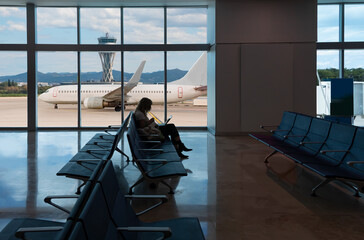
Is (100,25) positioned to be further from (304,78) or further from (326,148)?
(326,148)

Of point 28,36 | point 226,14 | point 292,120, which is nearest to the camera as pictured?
point 292,120

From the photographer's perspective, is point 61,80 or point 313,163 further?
point 61,80

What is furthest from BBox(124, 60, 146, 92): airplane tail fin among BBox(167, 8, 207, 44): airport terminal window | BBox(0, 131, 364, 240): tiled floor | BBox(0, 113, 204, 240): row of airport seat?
BBox(0, 113, 204, 240): row of airport seat

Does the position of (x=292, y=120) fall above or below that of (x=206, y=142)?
above

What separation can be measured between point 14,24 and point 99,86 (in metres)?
3.02

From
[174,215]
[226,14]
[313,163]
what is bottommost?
[174,215]

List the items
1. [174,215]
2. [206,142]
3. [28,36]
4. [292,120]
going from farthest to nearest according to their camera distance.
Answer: [28,36] < [206,142] < [292,120] < [174,215]

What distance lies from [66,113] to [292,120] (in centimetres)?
753

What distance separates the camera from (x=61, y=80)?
12023 mm

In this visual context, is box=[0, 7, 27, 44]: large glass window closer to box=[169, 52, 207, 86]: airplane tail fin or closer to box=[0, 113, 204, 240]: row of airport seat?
box=[169, 52, 207, 86]: airplane tail fin

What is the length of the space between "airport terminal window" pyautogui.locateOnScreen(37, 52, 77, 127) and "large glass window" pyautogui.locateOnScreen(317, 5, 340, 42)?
24.0ft

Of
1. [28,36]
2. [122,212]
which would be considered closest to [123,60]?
[28,36]

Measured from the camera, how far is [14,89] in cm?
1203

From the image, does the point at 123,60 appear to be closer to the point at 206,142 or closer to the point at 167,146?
the point at 206,142
